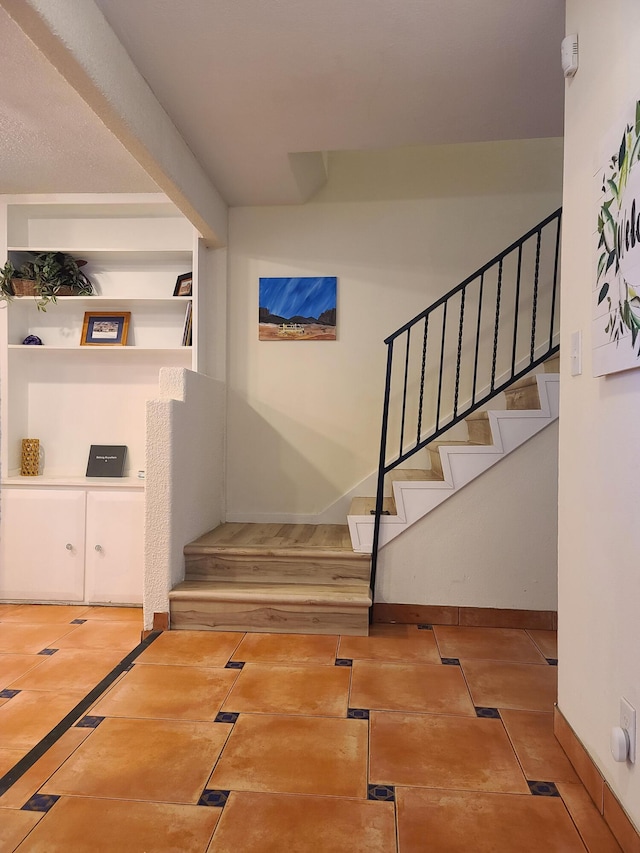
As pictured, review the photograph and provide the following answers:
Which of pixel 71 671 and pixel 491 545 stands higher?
pixel 491 545

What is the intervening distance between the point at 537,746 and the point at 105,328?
361 centimetres

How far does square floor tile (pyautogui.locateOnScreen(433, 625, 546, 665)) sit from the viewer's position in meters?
3.11

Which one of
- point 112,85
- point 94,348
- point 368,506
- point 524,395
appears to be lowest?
point 368,506

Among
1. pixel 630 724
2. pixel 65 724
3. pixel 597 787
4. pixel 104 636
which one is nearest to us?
pixel 630 724

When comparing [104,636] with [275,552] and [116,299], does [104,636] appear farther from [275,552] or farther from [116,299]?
[116,299]

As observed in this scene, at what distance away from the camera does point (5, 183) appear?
3961 mm

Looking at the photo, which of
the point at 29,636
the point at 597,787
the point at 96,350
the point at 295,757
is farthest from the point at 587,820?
the point at 96,350

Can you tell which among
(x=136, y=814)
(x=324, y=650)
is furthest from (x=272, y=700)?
(x=136, y=814)

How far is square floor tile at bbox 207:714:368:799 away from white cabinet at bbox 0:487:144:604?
1.80 m

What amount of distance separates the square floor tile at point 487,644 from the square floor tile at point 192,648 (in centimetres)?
108

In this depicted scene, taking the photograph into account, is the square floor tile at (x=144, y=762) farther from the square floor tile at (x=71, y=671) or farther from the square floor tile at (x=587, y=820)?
the square floor tile at (x=587, y=820)

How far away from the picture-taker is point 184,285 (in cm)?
430

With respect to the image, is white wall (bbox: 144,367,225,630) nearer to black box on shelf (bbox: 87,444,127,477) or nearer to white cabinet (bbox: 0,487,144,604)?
white cabinet (bbox: 0,487,144,604)

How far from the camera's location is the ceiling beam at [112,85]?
208 cm
